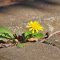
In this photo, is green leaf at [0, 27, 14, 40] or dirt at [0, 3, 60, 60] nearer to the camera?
dirt at [0, 3, 60, 60]

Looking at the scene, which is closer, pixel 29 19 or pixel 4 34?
pixel 4 34

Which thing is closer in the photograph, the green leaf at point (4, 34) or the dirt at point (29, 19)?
the dirt at point (29, 19)

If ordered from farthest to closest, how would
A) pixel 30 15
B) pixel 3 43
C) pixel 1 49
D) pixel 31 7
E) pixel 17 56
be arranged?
pixel 31 7 < pixel 30 15 < pixel 3 43 < pixel 1 49 < pixel 17 56

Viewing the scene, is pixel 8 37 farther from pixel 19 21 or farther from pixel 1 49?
pixel 19 21

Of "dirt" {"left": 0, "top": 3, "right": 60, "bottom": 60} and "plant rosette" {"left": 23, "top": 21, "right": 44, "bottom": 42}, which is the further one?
"plant rosette" {"left": 23, "top": 21, "right": 44, "bottom": 42}

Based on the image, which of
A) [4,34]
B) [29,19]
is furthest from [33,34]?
[29,19]

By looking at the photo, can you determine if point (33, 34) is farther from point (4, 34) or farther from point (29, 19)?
point (29, 19)

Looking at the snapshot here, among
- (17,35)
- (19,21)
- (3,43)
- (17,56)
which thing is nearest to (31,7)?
(19,21)

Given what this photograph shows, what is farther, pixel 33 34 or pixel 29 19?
pixel 29 19
